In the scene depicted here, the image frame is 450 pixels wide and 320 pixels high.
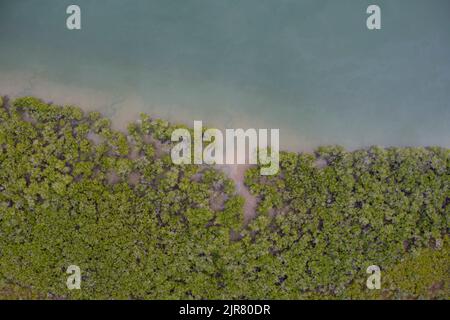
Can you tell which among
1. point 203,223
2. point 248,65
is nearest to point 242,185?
point 203,223

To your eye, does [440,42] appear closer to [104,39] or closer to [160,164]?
[160,164]

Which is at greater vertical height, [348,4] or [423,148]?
[348,4]

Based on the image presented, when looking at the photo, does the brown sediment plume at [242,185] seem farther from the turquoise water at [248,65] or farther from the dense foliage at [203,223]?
the turquoise water at [248,65]

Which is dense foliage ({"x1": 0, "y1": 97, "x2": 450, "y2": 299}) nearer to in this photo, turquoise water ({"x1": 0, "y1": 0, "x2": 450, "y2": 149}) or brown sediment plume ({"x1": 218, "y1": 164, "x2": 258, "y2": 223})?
brown sediment plume ({"x1": 218, "y1": 164, "x2": 258, "y2": 223})

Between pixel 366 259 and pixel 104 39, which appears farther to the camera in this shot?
pixel 104 39

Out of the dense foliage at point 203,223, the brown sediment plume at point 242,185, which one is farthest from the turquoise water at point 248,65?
the brown sediment plume at point 242,185

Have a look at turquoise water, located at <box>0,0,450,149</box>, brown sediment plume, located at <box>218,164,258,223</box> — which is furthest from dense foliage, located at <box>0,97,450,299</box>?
turquoise water, located at <box>0,0,450,149</box>
